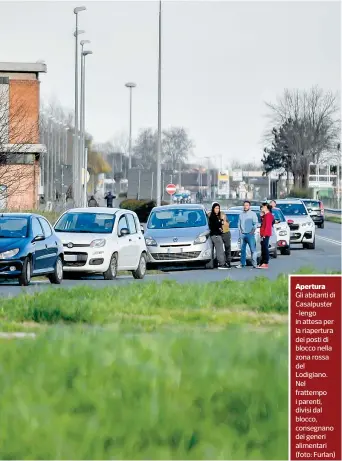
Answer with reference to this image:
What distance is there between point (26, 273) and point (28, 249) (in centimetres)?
49

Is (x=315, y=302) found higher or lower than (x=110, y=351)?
higher

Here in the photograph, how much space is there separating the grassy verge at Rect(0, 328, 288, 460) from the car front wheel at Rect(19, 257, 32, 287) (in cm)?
1587

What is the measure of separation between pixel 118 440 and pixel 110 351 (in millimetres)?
Result: 2652

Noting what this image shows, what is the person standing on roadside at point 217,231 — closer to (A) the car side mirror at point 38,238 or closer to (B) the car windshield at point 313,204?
(A) the car side mirror at point 38,238

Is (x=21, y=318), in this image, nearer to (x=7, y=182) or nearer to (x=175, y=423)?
(x=175, y=423)

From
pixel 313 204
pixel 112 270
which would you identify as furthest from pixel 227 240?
pixel 313 204

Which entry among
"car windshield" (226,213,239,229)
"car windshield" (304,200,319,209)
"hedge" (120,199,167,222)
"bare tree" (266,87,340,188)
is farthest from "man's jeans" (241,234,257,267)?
"bare tree" (266,87,340,188)

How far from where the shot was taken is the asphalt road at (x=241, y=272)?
92.0ft

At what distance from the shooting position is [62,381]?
34.4 feet

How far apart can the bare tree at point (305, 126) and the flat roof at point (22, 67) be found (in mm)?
55752

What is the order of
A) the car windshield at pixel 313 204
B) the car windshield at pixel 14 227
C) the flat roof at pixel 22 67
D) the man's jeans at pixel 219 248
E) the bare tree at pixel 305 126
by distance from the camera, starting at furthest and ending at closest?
the bare tree at pixel 305 126, the car windshield at pixel 313 204, the flat roof at pixel 22 67, the man's jeans at pixel 219 248, the car windshield at pixel 14 227

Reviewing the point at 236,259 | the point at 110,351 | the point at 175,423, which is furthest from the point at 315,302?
the point at 236,259

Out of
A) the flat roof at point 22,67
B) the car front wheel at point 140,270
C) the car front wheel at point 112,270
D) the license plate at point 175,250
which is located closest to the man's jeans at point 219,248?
the license plate at point 175,250

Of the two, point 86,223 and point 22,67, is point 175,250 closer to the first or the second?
point 86,223
